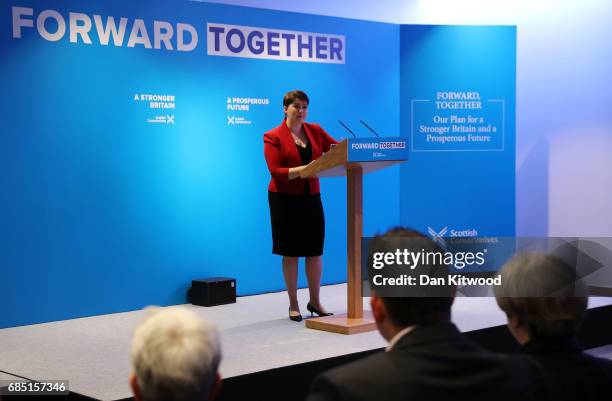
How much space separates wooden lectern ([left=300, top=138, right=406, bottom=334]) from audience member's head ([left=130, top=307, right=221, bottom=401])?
333 cm

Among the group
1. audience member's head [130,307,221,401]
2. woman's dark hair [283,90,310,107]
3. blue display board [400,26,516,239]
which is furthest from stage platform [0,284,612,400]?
audience member's head [130,307,221,401]

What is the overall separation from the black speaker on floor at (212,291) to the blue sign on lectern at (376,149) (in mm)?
2032

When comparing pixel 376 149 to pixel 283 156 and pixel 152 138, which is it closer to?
pixel 283 156

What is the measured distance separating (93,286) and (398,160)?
2495 mm

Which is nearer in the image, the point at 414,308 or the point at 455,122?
the point at 414,308

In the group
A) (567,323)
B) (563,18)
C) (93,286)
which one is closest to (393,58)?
(563,18)

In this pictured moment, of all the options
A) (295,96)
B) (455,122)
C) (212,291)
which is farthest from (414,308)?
(455,122)

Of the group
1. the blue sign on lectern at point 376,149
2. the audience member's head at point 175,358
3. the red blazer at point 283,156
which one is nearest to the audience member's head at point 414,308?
the audience member's head at point 175,358

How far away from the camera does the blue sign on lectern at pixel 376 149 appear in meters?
4.82

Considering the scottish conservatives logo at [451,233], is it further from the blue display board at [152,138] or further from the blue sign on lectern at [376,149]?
the blue sign on lectern at [376,149]

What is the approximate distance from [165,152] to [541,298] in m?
4.73

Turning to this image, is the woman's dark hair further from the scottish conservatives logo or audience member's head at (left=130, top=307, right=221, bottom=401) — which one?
audience member's head at (left=130, top=307, right=221, bottom=401)

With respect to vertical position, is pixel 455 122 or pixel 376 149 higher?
pixel 455 122

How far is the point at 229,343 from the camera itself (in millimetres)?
5094
